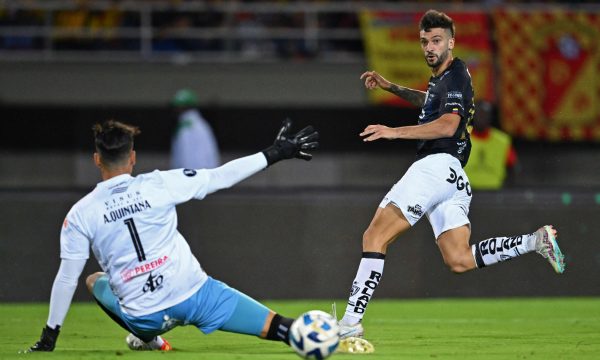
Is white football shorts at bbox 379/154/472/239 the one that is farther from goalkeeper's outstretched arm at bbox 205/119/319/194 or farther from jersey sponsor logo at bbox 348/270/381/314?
goalkeeper's outstretched arm at bbox 205/119/319/194

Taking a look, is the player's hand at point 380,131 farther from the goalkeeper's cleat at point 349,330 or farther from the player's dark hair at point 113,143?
the player's dark hair at point 113,143

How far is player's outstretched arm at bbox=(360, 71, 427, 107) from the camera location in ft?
A: 28.3

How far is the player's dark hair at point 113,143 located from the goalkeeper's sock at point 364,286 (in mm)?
1976

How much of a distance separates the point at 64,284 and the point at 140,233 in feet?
1.84

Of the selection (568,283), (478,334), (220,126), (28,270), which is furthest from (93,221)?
(220,126)

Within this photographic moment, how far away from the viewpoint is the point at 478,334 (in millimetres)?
8672

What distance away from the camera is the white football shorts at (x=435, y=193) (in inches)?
311

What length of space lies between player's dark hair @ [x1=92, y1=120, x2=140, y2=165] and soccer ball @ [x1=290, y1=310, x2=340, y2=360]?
137 cm

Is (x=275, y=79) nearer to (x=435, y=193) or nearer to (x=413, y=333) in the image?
(x=413, y=333)

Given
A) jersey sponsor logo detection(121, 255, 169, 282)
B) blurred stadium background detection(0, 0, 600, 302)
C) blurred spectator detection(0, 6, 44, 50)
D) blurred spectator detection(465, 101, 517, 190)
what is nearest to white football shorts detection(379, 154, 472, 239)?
jersey sponsor logo detection(121, 255, 169, 282)

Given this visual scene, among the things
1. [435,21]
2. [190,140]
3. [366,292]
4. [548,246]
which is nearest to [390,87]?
[435,21]

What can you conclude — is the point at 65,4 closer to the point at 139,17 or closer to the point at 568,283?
the point at 139,17

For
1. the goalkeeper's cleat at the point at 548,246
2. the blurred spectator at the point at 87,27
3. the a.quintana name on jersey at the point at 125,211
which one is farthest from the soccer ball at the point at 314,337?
the blurred spectator at the point at 87,27

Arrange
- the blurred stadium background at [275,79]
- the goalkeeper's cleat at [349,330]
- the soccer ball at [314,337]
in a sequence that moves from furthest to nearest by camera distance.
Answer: the blurred stadium background at [275,79], the goalkeeper's cleat at [349,330], the soccer ball at [314,337]
